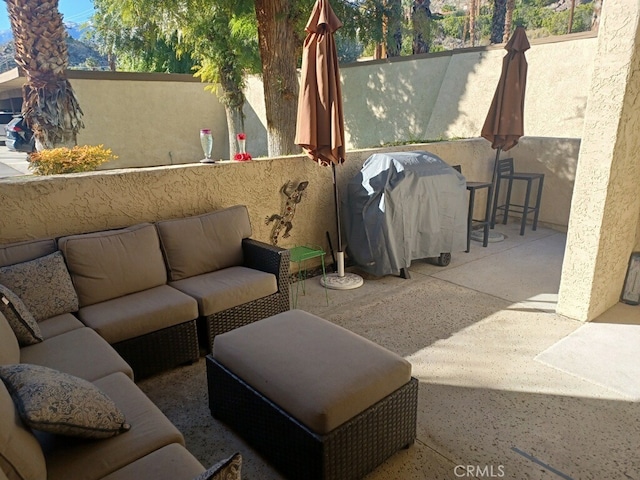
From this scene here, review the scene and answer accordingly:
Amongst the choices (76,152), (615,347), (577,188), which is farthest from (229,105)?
(615,347)

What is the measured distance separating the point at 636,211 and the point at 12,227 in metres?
4.85

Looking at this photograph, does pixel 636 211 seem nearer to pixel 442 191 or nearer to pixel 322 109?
pixel 442 191

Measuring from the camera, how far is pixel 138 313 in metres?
2.73

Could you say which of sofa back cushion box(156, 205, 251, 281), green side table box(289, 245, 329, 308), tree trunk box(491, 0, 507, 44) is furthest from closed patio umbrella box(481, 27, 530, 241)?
tree trunk box(491, 0, 507, 44)

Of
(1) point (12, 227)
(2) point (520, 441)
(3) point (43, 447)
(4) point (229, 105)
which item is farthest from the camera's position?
(4) point (229, 105)

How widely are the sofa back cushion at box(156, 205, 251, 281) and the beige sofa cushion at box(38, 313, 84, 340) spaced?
781 millimetres

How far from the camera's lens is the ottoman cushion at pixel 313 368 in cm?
184

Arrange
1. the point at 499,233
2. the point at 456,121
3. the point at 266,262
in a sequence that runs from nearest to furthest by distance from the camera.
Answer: the point at 266,262, the point at 499,233, the point at 456,121

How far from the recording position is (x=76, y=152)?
3.97m

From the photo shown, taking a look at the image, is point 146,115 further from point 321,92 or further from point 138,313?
point 138,313

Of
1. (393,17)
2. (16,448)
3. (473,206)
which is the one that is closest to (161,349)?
(16,448)

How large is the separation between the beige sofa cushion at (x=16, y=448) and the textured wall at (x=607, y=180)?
3709 mm

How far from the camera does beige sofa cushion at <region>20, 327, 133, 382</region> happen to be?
210 cm

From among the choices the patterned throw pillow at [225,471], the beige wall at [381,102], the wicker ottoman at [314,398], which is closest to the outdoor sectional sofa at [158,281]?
the wicker ottoman at [314,398]
